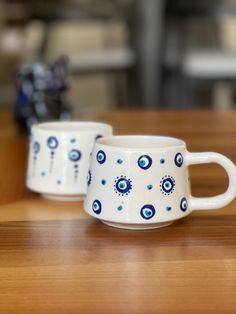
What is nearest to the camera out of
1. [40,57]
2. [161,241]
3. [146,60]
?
[161,241]

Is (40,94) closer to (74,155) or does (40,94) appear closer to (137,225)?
(74,155)

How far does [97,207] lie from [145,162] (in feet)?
0.16

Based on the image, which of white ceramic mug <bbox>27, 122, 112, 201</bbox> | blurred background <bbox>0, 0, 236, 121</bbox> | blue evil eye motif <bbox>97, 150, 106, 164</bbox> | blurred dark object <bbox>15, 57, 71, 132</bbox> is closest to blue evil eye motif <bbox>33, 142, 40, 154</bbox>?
white ceramic mug <bbox>27, 122, 112, 201</bbox>

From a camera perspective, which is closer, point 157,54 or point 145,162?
point 145,162

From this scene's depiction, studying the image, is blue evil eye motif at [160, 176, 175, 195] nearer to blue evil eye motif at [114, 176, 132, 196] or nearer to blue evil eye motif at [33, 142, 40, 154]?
blue evil eye motif at [114, 176, 132, 196]

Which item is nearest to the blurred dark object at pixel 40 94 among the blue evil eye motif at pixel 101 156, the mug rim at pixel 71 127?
the mug rim at pixel 71 127

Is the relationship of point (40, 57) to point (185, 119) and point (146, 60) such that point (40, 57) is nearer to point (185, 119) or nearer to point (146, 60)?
point (146, 60)

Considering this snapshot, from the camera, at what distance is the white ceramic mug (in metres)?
0.57

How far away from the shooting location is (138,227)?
1.60 feet

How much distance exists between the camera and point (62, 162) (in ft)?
1.88

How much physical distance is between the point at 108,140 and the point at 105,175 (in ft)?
0.19

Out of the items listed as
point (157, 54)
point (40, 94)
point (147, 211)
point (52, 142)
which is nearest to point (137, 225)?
point (147, 211)

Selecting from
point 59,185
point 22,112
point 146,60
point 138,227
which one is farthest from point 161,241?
point 146,60

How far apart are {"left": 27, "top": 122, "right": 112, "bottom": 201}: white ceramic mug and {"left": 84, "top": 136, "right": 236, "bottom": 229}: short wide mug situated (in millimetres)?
70
